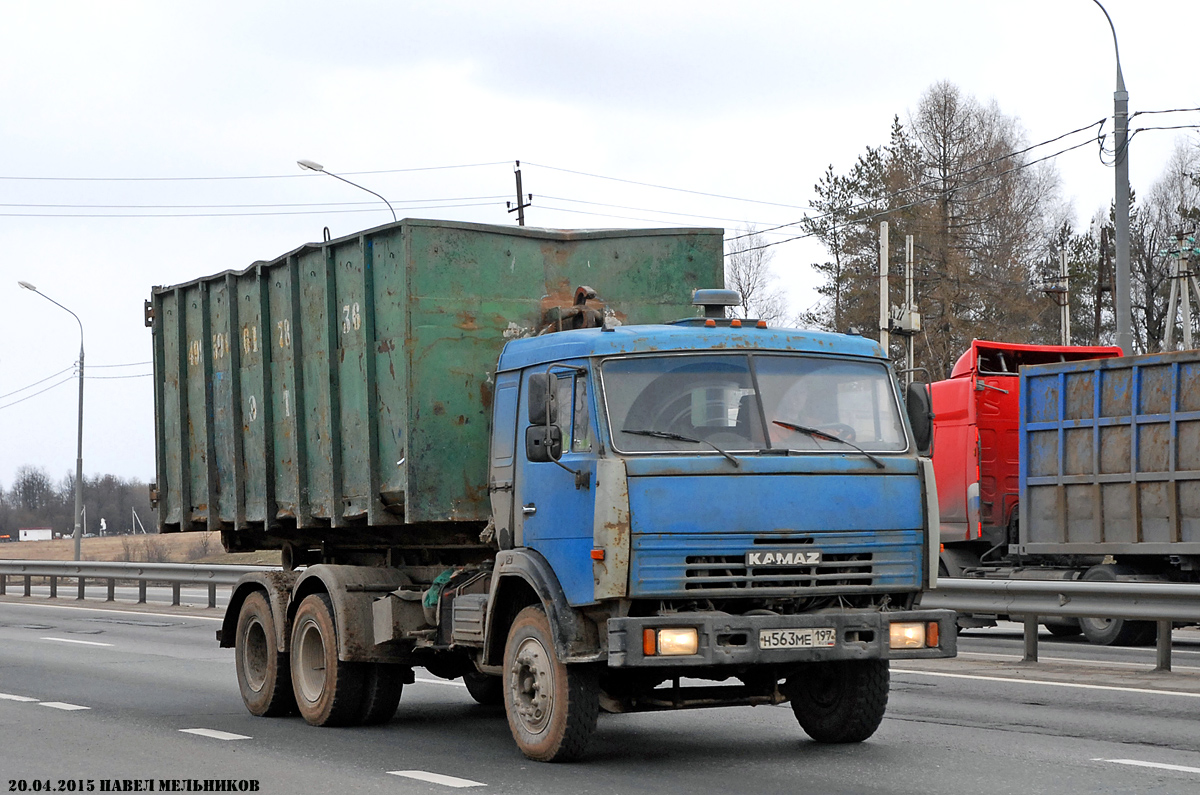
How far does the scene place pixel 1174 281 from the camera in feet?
129

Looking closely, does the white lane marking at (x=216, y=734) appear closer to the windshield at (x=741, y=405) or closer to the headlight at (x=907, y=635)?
the windshield at (x=741, y=405)

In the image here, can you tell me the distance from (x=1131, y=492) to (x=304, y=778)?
10483mm

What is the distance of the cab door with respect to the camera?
805 cm

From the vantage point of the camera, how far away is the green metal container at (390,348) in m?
9.79

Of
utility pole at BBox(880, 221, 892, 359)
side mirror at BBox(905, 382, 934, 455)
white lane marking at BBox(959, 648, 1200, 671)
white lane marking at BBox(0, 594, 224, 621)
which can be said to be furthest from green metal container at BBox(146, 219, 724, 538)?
utility pole at BBox(880, 221, 892, 359)

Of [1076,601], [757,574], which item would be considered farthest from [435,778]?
[1076,601]

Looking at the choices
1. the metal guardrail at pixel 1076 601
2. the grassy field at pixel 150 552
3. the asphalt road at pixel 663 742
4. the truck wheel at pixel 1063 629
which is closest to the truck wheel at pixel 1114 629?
the truck wheel at pixel 1063 629

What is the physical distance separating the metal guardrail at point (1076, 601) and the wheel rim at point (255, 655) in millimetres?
5343

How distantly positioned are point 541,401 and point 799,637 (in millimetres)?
1815

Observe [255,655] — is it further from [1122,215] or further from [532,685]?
[1122,215]

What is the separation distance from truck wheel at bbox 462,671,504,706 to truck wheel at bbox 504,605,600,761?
2757 millimetres

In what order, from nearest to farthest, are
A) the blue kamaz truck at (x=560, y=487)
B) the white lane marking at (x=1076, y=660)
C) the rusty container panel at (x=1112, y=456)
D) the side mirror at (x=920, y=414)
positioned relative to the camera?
1. the blue kamaz truck at (x=560, y=487)
2. the side mirror at (x=920, y=414)
3. the white lane marking at (x=1076, y=660)
4. the rusty container panel at (x=1112, y=456)

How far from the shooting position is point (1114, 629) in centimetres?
1686

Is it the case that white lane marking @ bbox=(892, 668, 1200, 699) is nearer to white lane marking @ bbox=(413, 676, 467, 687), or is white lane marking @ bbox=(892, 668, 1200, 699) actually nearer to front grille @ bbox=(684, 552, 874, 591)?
white lane marking @ bbox=(413, 676, 467, 687)
